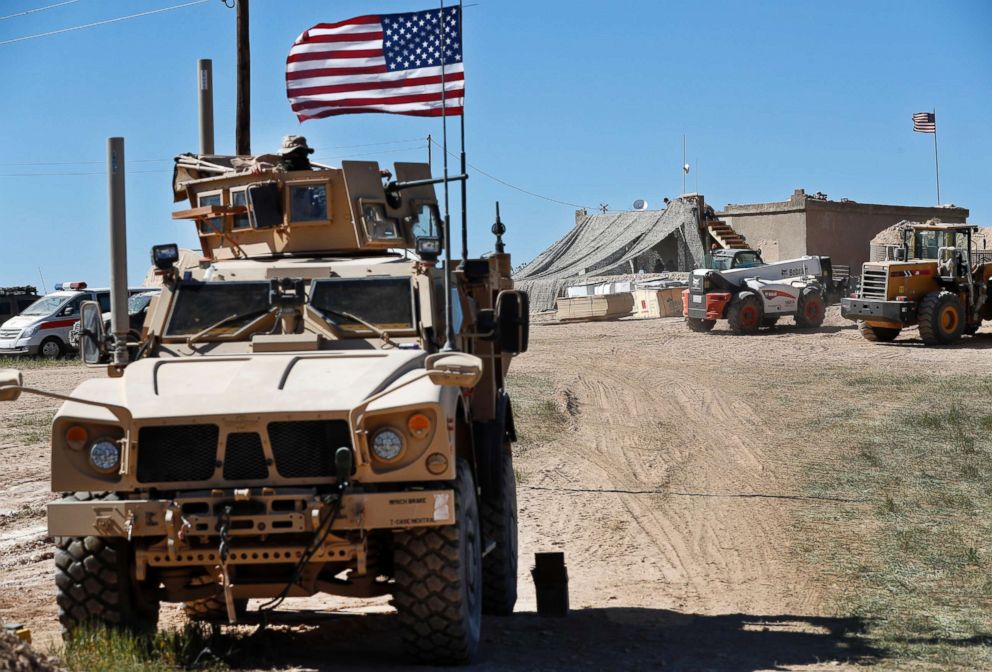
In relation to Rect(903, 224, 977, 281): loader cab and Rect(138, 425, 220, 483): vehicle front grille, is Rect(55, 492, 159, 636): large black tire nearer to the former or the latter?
Rect(138, 425, 220, 483): vehicle front grille

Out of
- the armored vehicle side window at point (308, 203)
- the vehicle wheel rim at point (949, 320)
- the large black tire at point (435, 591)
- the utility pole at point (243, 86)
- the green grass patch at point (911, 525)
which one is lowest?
the green grass patch at point (911, 525)

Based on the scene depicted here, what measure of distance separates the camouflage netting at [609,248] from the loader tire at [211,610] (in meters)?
41.0

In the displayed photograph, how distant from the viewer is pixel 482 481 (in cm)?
821

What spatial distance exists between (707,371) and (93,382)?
1903cm

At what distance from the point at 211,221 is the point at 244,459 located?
3.41m

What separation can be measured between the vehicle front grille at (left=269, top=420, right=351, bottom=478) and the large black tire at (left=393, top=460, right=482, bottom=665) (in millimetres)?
536

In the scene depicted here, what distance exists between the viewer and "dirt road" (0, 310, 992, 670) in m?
7.72

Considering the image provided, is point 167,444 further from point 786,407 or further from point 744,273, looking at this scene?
point 744,273

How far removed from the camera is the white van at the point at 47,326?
27.1m

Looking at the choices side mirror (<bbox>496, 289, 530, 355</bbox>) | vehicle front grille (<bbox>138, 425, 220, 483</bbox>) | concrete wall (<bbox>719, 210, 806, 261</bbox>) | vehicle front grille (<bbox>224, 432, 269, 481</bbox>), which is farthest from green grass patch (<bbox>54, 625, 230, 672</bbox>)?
concrete wall (<bbox>719, 210, 806, 261</bbox>)

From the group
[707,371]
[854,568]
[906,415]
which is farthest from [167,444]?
[707,371]

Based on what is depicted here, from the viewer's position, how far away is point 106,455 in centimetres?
654

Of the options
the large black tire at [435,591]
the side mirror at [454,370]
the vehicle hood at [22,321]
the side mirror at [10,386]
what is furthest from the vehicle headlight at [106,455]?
the vehicle hood at [22,321]

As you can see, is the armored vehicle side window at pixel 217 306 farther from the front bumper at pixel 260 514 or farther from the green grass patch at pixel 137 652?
the green grass patch at pixel 137 652
